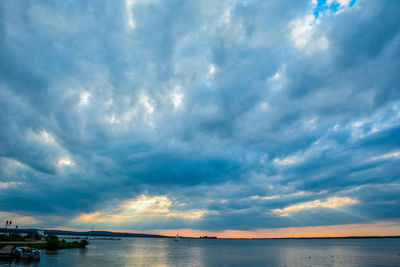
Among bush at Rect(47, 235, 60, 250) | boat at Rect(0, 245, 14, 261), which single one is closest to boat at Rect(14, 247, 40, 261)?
boat at Rect(0, 245, 14, 261)

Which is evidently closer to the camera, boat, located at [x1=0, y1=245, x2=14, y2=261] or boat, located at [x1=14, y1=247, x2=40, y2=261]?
boat, located at [x1=0, y1=245, x2=14, y2=261]

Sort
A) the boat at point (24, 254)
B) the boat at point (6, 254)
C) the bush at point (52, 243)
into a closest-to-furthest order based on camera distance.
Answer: the boat at point (6, 254)
the boat at point (24, 254)
the bush at point (52, 243)

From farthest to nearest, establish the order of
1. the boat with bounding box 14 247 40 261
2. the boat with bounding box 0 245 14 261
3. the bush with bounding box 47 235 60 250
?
the bush with bounding box 47 235 60 250, the boat with bounding box 14 247 40 261, the boat with bounding box 0 245 14 261

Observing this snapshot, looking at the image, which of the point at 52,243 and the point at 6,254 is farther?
the point at 52,243

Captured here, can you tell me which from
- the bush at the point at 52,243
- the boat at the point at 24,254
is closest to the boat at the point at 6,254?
the boat at the point at 24,254

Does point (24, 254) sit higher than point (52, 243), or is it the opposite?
point (24, 254)

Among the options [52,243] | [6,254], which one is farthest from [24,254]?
[52,243]

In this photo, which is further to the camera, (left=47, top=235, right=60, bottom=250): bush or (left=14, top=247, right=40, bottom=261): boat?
(left=47, top=235, right=60, bottom=250): bush

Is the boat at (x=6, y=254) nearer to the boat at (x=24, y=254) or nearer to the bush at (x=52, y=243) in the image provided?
the boat at (x=24, y=254)

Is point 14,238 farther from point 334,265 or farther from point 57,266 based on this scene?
point 334,265

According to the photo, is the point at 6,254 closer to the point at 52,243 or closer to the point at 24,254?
the point at 24,254

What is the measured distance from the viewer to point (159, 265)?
67375mm

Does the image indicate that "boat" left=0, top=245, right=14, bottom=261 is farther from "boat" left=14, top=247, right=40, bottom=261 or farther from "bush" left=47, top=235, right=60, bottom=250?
"bush" left=47, top=235, right=60, bottom=250

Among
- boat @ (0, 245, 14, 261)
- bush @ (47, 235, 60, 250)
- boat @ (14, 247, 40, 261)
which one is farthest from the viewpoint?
bush @ (47, 235, 60, 250)
